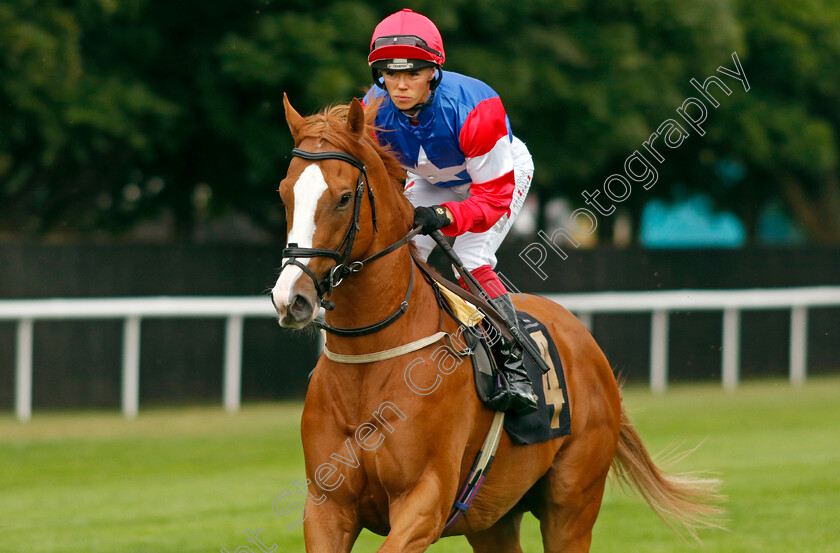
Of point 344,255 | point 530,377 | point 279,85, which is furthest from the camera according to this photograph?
point 279,85

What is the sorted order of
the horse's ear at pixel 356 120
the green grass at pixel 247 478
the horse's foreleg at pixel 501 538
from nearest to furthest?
1. the horse's ear at pixel 356 120
2. the horse's foreleg at pixel 501 538
3. the green grass at pixel 247 478

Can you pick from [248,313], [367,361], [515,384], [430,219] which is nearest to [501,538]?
[515,384]

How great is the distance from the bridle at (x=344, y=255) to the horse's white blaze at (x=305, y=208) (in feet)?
0.07

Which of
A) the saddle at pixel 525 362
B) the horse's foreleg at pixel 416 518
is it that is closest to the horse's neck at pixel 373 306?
the saddle at pixel 525 362

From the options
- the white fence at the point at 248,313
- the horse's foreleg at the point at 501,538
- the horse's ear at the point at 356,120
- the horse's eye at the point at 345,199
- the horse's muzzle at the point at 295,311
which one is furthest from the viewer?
the white fence at the point at 248,313

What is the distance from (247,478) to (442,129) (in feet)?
14.4

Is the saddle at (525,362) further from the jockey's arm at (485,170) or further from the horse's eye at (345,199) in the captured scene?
the horse's eye at (345,199)

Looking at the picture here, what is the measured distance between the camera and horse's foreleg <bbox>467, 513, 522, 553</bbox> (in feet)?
14.9

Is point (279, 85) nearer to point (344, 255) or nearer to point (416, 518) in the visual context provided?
point (344, 255)

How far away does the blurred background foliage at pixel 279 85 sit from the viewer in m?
9.93

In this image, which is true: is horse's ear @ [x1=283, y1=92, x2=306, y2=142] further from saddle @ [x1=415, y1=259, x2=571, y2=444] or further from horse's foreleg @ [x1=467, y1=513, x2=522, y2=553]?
horse's foreleg @ [x1=467, y1=513, x2=522, y2=553]

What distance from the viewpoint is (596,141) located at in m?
11.9

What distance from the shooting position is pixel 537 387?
412cm

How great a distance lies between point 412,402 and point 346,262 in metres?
0.49
